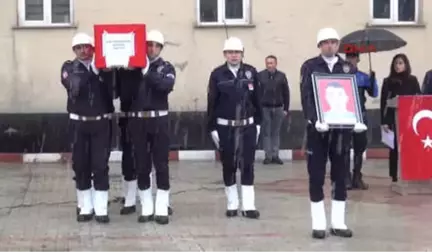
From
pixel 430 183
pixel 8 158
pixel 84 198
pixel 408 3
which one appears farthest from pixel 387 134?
pixel 8 158

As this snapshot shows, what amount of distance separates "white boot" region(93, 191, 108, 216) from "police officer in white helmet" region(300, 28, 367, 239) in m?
2.43

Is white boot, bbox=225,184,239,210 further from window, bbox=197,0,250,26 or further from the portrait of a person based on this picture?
window, bbox=197,0,250,26

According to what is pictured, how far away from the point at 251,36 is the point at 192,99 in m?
1.69

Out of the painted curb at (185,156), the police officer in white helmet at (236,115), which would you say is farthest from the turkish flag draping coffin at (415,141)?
the painted curb at (185,156)

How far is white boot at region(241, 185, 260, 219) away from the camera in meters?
10.5

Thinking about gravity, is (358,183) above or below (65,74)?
below

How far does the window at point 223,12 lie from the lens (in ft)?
58.2

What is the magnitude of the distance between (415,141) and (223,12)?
643 cm

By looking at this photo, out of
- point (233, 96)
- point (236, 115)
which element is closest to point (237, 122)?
point (236, 115)

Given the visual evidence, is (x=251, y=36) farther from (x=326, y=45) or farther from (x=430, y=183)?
(x=326, y=45)

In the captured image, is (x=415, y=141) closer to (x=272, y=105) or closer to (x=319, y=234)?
(x=319, y=234)

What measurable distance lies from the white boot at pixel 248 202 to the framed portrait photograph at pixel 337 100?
173 cm

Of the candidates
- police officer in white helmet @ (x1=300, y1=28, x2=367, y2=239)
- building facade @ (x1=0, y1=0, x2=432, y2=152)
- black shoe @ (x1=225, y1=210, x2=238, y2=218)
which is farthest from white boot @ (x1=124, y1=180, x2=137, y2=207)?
building facade @ (x1=0, y1=0, x2=432, y2=152)

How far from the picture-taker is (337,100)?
30.5 feet
